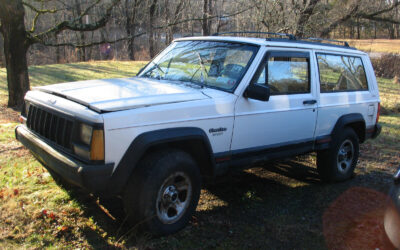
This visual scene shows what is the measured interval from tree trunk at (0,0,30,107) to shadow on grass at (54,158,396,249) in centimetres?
633

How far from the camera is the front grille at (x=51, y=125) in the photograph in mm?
3330

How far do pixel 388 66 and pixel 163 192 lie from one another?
22.4m

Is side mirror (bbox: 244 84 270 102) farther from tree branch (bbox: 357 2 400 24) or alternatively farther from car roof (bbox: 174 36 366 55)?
tree branch (bbox: 357 2 400 24)

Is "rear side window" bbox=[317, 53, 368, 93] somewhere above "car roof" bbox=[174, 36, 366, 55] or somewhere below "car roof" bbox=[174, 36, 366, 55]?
below

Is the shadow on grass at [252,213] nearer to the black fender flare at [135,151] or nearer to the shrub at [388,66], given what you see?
the black fender flare at [135,151]

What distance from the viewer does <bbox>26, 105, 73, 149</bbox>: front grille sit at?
3.33 meters

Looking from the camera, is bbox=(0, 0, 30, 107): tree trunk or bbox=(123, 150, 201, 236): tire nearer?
bbox=(123, 150, 201, 236): tire

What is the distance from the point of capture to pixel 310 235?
12.7ft

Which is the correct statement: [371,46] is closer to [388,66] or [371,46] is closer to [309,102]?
[388,66]

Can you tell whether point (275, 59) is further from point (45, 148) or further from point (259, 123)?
point (45, 148)

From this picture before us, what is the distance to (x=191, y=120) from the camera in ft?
11.7

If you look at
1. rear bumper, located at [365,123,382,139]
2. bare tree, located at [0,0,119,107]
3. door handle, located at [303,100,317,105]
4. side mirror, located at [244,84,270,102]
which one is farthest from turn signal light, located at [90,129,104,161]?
bare tree, located at [0,0,119,107]

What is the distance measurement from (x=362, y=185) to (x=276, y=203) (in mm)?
1807

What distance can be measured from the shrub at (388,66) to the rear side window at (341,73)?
1823 cm
